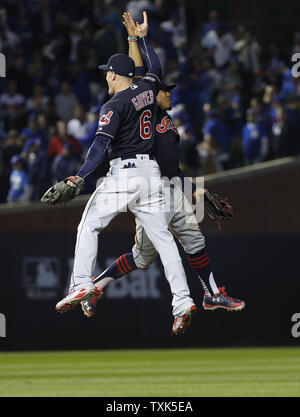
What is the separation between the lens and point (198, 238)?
333 inches

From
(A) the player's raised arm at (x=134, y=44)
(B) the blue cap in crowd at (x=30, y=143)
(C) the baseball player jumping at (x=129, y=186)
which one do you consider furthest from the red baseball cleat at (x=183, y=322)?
(B) the blue cap in crowd at (x=30, y=143)

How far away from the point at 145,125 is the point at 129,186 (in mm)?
520

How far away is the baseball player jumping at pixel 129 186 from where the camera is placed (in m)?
7.85

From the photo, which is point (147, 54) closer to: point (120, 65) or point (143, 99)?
point (120, 65)

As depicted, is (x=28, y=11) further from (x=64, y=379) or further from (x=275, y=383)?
(x=275, y=383)

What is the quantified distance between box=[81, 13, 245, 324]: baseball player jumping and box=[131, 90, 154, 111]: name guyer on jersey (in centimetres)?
32

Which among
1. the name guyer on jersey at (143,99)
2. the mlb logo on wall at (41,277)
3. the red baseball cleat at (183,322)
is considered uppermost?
the name guyer on jersey at (143,99)

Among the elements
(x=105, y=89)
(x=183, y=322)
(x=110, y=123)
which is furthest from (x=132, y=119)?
(x=105, y=89)

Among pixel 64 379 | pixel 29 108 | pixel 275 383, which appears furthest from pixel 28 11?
pixel 275 383

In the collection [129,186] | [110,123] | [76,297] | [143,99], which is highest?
[143,99]

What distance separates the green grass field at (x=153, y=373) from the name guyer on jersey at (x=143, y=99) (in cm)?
362

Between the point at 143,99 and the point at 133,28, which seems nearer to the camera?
the point at 143,99

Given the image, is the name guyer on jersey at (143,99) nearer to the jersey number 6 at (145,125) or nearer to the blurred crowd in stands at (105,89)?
the jersey number 6 at (145,125)

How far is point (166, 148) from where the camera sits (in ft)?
27.5
